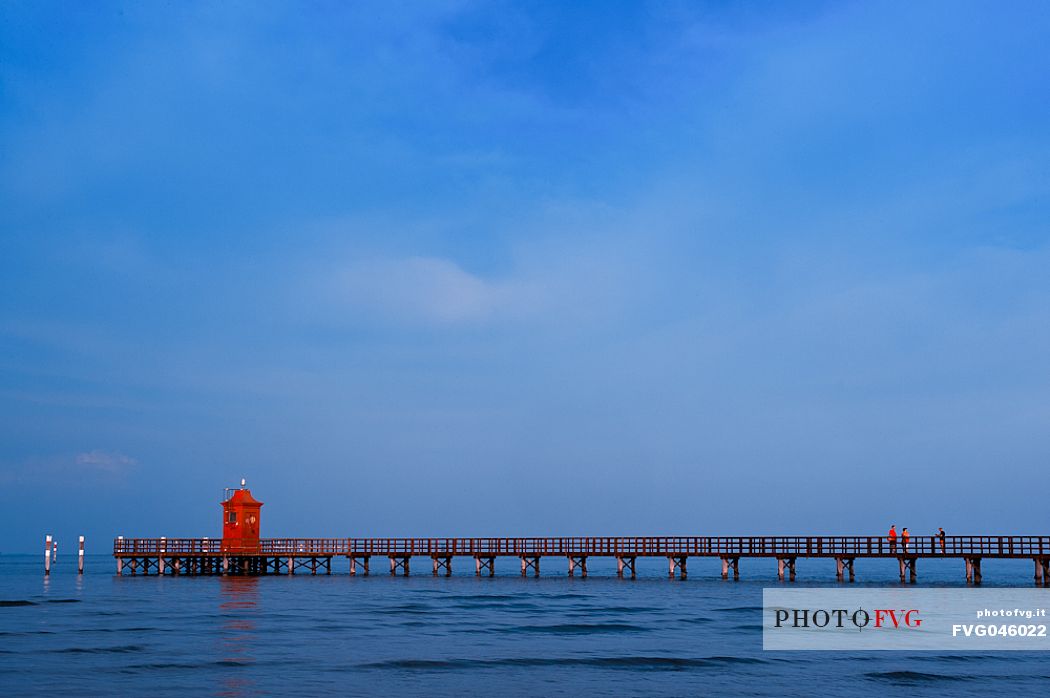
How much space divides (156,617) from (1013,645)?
29370mm

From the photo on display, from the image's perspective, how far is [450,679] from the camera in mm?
22688

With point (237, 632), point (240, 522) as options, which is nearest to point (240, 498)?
point (240, 522)

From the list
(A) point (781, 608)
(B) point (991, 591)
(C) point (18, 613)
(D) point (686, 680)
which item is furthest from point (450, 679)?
(B) point (991, 591)

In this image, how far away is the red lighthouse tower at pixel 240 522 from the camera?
6003cm

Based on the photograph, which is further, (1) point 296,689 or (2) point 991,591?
(2) point 991,591

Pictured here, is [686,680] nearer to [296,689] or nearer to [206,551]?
[296,689]

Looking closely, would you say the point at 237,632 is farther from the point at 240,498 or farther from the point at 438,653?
the point at 240,498

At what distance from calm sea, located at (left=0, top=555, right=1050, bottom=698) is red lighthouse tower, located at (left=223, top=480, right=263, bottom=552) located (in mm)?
14329

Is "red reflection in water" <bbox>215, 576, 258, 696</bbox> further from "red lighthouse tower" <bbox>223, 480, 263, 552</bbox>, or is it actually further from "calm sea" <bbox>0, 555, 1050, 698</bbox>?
"red lighthouse tower" <bbox>223, 480, 263, 552</bbox>

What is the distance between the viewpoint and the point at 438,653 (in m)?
27.0

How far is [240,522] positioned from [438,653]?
120 ft

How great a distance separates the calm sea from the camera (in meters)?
21.7

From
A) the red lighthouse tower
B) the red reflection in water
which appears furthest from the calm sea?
the red lighthouse tower

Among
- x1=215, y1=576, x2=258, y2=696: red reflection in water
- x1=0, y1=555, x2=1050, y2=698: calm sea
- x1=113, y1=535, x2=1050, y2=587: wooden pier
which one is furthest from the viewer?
x1=113, y1=535, x2=1050, y2=587: wooden pier
